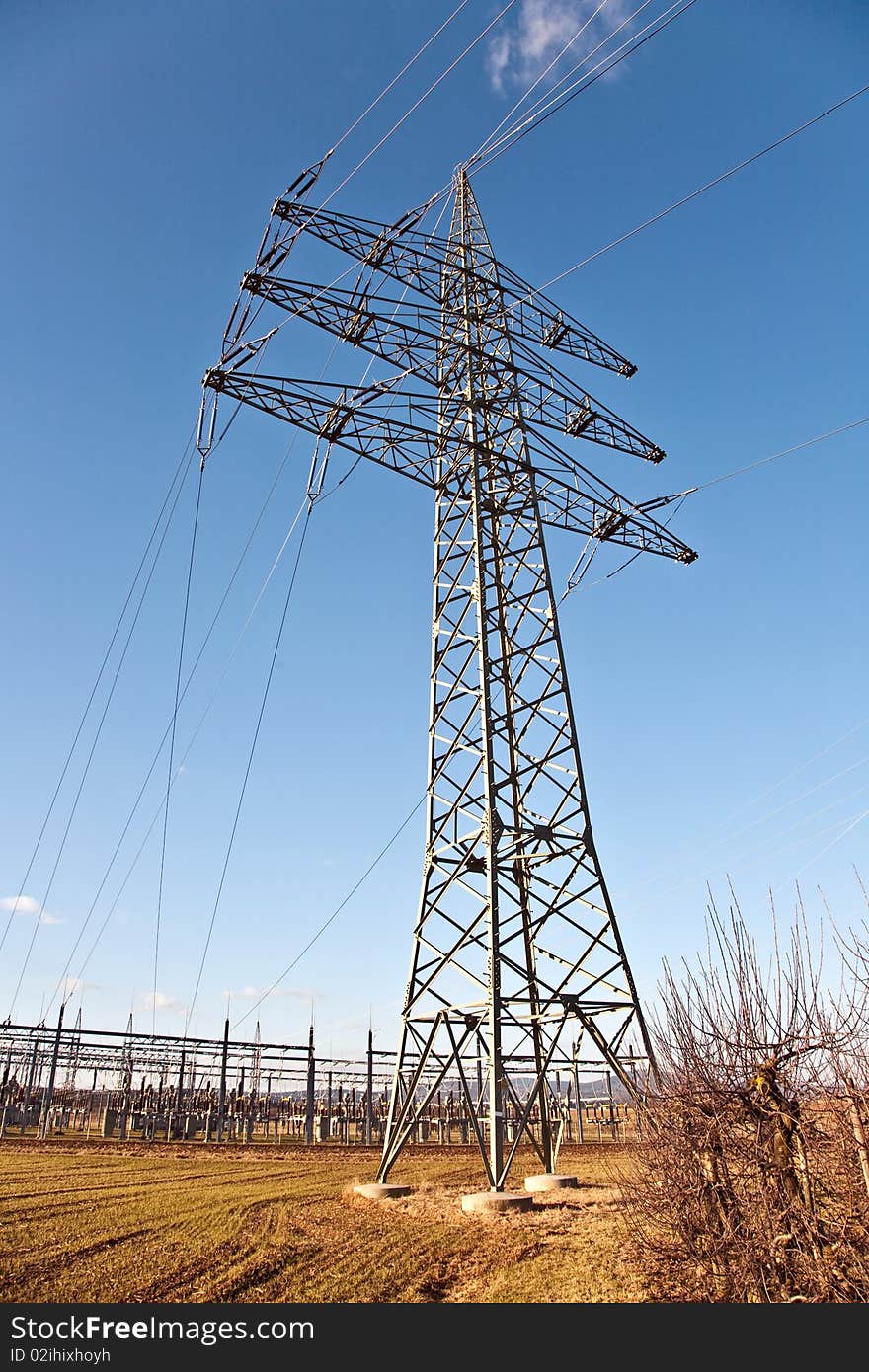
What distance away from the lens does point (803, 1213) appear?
7020mm

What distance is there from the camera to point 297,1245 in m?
11.1

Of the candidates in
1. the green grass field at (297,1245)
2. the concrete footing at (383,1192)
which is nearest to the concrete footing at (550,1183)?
the green grass field at (297,1245)

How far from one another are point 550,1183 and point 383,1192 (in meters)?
2.85

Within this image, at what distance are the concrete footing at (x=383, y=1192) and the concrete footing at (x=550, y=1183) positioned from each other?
84.3 inches

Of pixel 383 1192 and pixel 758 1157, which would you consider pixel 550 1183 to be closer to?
pixel 383 1192

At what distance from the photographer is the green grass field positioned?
8947 millimetres

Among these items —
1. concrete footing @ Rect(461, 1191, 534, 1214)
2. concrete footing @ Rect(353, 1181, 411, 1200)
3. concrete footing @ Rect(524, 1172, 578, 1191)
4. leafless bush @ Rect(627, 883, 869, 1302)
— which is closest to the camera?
leafless bush @ Rect(627, 883, 869, 1302)

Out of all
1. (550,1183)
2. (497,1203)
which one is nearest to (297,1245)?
(497,1203)

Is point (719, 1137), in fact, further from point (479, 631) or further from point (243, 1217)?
point (479, 631)

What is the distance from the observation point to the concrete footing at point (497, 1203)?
501 inches

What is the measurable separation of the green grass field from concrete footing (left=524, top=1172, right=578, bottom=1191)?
10.9 inches

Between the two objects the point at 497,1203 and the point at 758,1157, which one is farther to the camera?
the point at 497,1203

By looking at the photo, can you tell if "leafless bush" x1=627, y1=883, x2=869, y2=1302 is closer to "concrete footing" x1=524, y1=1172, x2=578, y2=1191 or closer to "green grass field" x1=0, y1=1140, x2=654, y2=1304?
"green grass field" x1=0, y1=1140, x2=654, y2=1304

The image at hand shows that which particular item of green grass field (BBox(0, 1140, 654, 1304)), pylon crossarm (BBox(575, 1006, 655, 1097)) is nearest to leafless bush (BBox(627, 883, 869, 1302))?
green grass field (BBox(0, 1140, 654, 1304))
